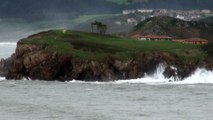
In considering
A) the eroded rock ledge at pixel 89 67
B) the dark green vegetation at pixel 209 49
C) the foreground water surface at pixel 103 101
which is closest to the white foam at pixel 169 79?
the eroded rock ledge at pixel 89 67

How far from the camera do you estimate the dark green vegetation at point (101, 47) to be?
126 metres

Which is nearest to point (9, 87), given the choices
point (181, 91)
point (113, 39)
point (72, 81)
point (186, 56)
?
point (72, 81)

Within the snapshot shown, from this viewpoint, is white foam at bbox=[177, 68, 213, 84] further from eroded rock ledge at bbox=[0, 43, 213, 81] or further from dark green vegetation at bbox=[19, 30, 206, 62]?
dark green vegetation at bbox=[19, 30, 206, 62]

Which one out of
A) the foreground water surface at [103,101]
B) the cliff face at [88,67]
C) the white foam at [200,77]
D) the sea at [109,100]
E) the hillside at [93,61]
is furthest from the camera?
the hillside at [93,61]

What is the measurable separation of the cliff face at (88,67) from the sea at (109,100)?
7.63 ft

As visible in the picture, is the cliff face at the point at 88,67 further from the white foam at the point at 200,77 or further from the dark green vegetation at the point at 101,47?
the dark green vegetation at the point at 101,47

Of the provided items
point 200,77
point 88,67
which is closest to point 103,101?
point 88,67

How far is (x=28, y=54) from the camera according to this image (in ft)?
414

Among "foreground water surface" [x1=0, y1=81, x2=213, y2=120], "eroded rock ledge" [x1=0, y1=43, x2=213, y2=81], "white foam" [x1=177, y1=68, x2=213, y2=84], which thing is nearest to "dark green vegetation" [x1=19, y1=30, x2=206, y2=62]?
"eroded rock ledge" [x1=0, y1=43, x2=213, y2=81]

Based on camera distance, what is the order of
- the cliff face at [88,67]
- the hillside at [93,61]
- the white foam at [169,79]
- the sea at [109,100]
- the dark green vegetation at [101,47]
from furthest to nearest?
the dark green vegetation at [101,47], the hillside at [93,61], the cliff face at [88,67], the white foam at [169,79], the sea at [109,100]

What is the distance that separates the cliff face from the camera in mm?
121125

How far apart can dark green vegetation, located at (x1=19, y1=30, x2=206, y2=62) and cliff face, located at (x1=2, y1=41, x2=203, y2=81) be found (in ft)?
5.28

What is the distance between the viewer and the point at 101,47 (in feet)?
431

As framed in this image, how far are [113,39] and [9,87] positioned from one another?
48.2 metres
